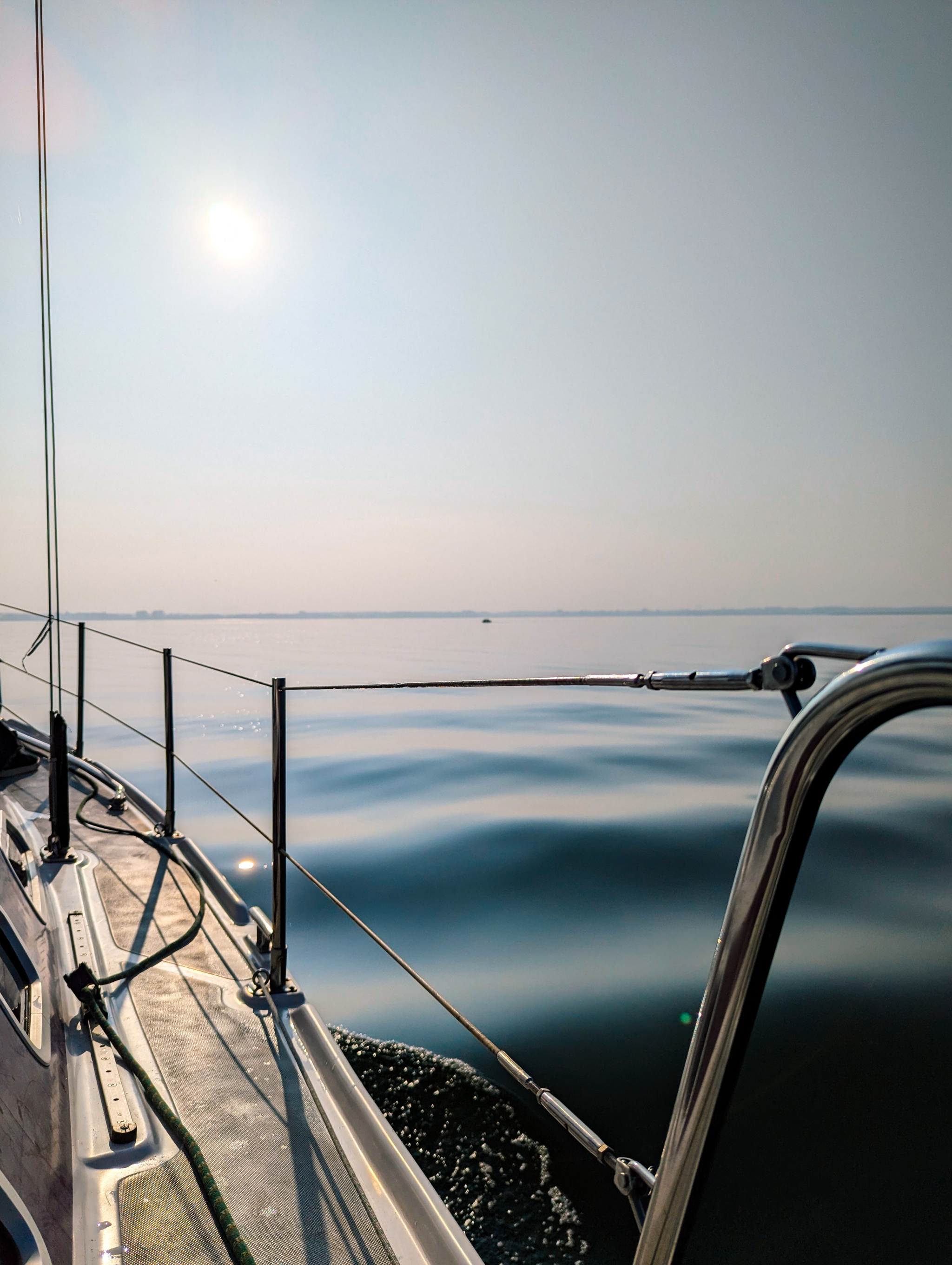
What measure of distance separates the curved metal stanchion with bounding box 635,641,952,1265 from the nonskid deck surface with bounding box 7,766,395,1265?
741 millimetres

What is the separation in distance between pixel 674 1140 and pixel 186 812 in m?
6.20

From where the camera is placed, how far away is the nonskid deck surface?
3.38ft

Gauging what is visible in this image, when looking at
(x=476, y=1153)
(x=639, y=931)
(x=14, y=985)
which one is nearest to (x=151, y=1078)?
(x=14, y=985)

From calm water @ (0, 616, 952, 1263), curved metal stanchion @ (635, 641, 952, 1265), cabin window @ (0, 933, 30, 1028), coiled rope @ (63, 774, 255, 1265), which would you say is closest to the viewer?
curved metal stanchion @ (635, 641, 952, 1265)

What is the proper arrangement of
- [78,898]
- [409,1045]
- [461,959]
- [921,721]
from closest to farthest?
[78,898] → [409,1045] → [461,959] → [921,721]

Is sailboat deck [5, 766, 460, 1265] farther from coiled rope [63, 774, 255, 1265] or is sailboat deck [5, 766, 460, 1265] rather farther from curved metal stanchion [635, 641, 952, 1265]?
curved metal stanchion [635, 641, 952, 1265]

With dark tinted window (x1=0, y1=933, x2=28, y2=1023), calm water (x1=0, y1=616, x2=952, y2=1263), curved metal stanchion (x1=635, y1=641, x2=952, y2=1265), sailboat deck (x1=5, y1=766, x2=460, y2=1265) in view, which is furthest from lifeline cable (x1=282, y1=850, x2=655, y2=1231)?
dark tinted window (x1=0, y1=933, x2=28, y2=1023)

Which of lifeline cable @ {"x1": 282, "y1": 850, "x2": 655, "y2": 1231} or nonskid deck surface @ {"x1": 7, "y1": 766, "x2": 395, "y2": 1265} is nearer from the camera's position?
lifeline cable @ {"x1": 282, "y1": 850, "x2": 655, "y2": 1231}

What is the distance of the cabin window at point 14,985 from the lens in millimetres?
1247

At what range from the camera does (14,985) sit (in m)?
1.32

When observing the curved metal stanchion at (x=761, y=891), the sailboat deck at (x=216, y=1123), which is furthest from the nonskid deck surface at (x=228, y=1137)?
the curved metal stanchion at (x=761, y=891)

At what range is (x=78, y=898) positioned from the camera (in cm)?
222

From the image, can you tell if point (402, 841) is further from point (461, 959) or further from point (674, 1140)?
point (674, 1140)

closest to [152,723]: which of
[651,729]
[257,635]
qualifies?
[651,729]
